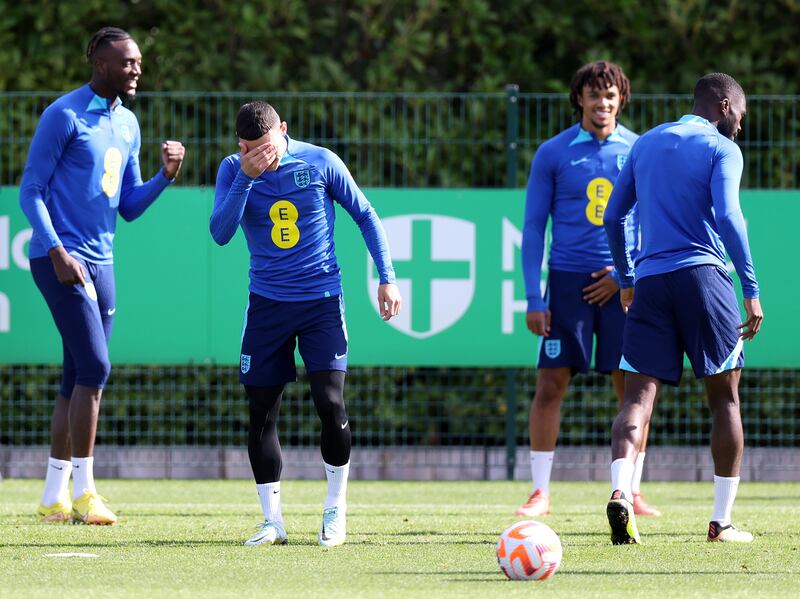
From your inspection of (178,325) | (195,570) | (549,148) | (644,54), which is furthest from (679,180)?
(644,54)

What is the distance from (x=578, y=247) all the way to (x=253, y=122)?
2.53m

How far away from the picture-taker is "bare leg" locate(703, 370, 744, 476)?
6832mm

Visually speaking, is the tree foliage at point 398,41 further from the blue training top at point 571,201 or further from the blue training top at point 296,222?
the blue training top at point 296,222

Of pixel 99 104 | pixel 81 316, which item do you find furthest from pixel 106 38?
pixel 81 316

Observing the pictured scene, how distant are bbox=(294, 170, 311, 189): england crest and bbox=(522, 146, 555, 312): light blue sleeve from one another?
199cm

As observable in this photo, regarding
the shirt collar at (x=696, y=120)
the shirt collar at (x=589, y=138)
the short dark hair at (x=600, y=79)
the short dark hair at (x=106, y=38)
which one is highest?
the short dark hair at (x=106, y=38)

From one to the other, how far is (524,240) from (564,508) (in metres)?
1.59

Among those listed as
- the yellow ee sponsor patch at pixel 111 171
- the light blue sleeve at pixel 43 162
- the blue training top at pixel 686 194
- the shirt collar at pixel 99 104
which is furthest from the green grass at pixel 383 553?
the shirt collar at pixel 99 104

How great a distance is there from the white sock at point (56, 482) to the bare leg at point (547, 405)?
8.27 ft

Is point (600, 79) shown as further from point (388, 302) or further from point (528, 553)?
point (528, 553)

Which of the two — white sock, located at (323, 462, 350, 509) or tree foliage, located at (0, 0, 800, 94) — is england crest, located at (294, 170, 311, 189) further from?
tree foliage, located at (0, 0, 800, 94)

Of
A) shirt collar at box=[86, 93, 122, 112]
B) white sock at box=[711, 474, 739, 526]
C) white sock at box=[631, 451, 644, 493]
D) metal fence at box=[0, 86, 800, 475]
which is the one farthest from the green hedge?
white sock at box=[711, 474, 739, 526]

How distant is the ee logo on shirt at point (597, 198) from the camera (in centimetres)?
838

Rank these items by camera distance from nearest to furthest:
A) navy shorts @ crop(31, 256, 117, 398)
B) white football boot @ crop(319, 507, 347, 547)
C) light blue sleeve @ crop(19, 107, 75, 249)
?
white football boot @ crop(319, 507, 347, 547)
light blue sleeve @ crop(19, 107, 75, 249)
navy shorts @ crop(31, 256, 117, 398)
